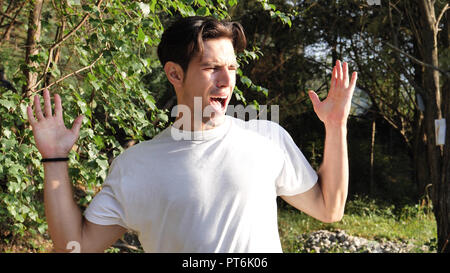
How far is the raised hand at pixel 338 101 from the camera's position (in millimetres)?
1368

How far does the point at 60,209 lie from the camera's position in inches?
49.3

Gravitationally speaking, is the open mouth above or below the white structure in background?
above

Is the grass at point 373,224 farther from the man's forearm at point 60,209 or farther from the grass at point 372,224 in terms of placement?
the man's forearm at point 60,209

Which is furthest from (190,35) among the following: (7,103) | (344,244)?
(344,244)

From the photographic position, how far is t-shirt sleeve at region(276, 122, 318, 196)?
1.38 meters

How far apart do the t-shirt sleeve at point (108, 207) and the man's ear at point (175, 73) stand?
297 millimetres

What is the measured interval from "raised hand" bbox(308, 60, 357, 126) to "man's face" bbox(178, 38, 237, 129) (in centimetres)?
27

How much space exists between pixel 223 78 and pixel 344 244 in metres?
5.85

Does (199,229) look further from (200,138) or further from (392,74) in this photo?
(392,74)

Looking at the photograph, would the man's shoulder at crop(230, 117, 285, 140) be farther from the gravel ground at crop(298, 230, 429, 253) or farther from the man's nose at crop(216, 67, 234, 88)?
the gravel ground at crop(298, 230, 429, 253)

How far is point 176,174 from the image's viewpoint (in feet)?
4.21

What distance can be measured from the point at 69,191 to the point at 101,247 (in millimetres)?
168

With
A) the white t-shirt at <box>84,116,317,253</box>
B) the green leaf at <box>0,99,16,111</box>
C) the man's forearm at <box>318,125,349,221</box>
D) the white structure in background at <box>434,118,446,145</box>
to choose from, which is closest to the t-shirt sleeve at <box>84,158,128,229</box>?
the white t-shirt at <box>84,116,317,253</box>
